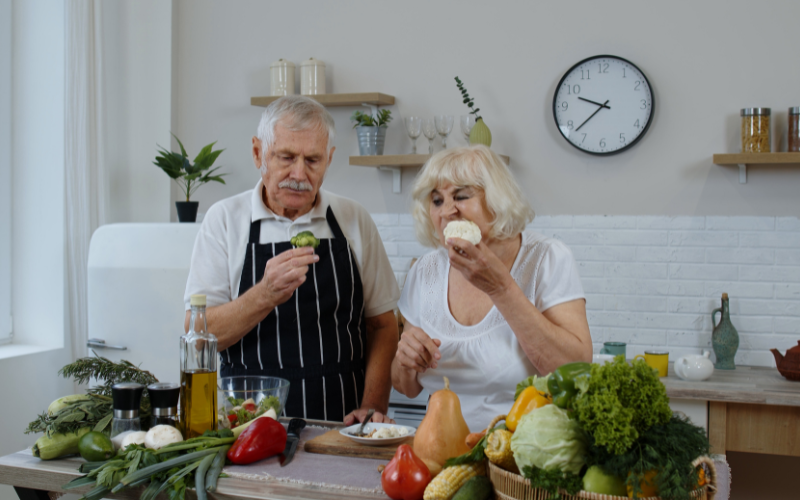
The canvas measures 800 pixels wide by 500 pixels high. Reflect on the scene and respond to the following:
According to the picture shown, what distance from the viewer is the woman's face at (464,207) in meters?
1.96

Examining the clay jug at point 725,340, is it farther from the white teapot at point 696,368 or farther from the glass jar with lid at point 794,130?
the glass jar with lid at point 794,130

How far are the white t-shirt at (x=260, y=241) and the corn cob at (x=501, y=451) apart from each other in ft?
3.74

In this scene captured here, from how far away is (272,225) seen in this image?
A: 7.15 ft

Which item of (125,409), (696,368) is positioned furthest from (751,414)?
(125,409)

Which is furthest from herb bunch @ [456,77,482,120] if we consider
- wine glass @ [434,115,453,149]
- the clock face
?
the clock face

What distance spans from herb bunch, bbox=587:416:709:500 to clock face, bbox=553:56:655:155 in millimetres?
2790

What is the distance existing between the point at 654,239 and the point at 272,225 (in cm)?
223

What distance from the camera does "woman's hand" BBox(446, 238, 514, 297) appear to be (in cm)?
171

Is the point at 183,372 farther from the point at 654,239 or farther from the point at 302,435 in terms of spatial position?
the point at 654,239

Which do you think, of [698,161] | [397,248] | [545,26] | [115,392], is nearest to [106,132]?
[397,248]

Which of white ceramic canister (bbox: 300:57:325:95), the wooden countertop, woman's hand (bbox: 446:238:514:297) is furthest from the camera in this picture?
white ceramic canister (bbox: 300:57:325:95)

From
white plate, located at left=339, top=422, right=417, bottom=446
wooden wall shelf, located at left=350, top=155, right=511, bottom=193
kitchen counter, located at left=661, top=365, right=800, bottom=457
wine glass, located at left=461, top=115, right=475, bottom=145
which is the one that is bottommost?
kitchen counter, located at left=661, top=365, right=800, bottom=457

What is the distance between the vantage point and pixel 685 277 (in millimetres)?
3561

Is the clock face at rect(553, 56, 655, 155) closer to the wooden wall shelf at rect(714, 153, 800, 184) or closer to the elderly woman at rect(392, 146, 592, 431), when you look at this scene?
the wooden wall shelf at rect(714, 153, 800, 184)
